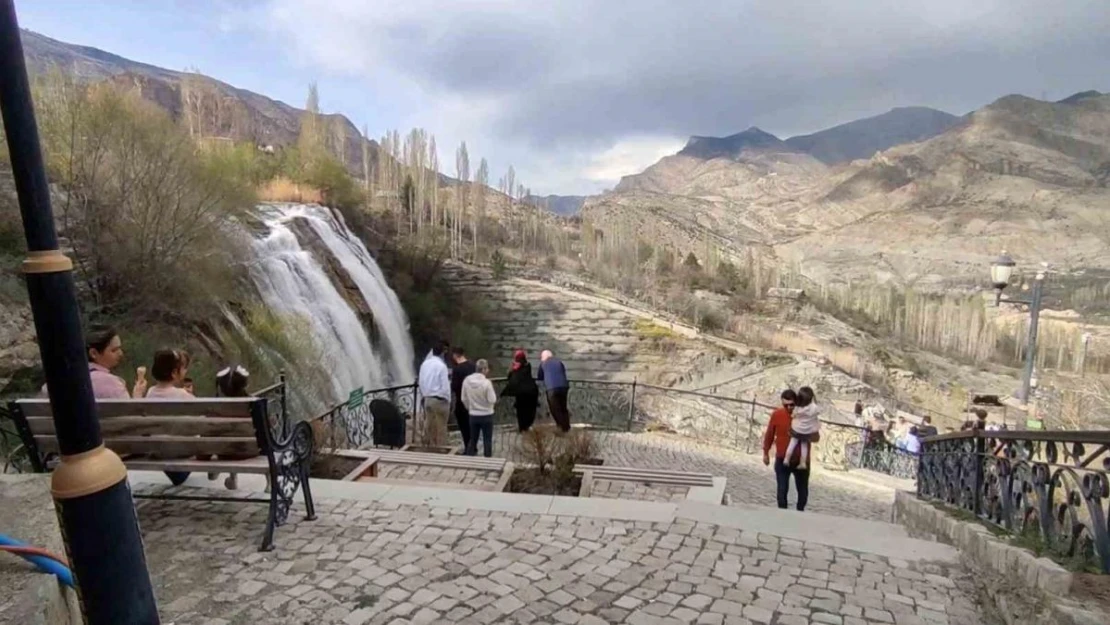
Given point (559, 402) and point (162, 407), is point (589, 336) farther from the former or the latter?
point (162, 407)

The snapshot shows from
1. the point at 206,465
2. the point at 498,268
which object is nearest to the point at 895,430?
the point at 498,268

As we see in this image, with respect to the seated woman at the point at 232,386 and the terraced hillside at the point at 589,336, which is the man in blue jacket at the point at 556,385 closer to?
the seated woman at the point at 232,386

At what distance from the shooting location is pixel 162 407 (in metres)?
3.81

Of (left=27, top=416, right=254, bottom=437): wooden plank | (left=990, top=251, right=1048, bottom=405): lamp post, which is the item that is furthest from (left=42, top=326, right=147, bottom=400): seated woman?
(left=990, top=251, right=1048, bottom=405): lamp post

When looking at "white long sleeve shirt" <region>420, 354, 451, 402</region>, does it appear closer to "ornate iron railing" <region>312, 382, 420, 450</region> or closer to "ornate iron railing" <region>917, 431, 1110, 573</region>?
"ornate iron railing" <region>312, 382, 420, 450</region>

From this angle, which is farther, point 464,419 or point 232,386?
point 464,419

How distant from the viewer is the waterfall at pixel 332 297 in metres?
14.0

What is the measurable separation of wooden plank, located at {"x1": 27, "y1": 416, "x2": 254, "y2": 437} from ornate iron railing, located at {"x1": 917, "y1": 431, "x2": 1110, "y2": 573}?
14.9 feet

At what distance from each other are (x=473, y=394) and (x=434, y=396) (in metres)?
1.15

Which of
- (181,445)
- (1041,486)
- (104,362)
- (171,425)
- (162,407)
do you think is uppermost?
(104,362)

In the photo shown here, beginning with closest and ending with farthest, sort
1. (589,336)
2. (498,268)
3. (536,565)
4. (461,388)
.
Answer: (536,565) → (461,388) → (589,336) → (498,268)

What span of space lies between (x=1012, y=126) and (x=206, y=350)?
6844 inches

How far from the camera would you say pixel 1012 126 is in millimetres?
141125

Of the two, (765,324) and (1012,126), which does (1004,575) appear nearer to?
(765,324)
